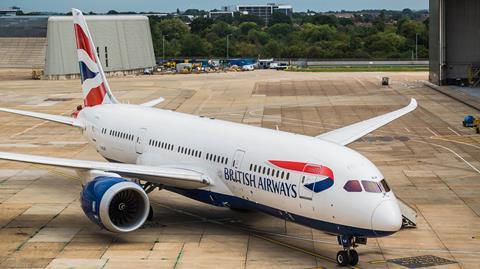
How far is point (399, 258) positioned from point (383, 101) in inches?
2347

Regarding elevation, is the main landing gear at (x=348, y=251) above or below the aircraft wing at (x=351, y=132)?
below

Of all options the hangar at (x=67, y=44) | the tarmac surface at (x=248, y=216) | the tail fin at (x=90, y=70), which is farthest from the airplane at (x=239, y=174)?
the hangar at (x=67, y=44)

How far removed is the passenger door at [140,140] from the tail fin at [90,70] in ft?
23.2

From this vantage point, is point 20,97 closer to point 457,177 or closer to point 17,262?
point 457,177

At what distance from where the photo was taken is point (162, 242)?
1323 inches

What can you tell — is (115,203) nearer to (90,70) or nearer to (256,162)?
(256,162)

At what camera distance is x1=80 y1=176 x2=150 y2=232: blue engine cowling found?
1271 inches

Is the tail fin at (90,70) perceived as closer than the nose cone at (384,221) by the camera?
No

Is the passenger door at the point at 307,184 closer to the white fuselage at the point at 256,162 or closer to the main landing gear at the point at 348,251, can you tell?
the white fuselage at the point at 256,162

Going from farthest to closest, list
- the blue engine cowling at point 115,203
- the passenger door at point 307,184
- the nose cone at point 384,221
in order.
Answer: the blue engine cowling at point 115,203 → the passenger door at point 307,184 → the nose cone at point 384,221

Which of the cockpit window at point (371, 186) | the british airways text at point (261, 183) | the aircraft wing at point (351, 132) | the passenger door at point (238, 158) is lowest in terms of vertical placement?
the british airways text at point (261, 183)

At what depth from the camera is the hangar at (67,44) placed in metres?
142

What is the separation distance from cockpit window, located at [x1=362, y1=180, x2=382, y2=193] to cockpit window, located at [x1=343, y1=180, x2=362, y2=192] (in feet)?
0.63

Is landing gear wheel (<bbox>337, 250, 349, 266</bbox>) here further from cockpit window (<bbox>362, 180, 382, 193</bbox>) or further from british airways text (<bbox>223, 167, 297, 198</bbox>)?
british airways text (<bbox>223, 167, 297, 198</bbox>)
